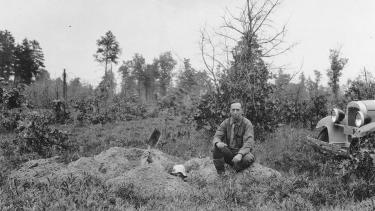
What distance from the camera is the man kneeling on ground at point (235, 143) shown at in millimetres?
7410

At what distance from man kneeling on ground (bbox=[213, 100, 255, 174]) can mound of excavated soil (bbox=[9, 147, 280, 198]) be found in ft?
0.69

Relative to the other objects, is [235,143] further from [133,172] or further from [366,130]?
[366,130]

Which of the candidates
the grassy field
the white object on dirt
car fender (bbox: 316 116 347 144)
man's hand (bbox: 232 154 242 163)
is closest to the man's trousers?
man's hand (bbox: 232 154 242 163)

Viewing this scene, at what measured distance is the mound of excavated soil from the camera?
641cm

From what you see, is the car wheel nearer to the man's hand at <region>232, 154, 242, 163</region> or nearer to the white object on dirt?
the man's hand at <region>232, 154, 242, 163</region>

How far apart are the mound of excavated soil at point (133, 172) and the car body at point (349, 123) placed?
6.87 ft

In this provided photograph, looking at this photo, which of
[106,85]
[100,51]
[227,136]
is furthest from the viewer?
[100,51]

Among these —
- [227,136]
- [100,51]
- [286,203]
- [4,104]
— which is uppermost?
[100,51]

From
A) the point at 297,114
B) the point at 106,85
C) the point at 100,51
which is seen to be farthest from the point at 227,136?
the point at 100,51

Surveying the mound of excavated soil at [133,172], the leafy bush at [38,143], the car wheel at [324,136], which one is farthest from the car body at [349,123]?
the leafy bush at [38,143]

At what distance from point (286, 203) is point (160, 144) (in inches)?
276

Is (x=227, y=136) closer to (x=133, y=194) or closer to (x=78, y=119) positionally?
(x=133, y=194)

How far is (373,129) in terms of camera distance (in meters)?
7.39

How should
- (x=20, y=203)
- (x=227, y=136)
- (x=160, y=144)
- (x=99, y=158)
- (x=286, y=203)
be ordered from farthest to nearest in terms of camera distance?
(x=160, y=144) < (x=99, y=158) < (x=227, y=136) < (x=286, y=203) < (x=20, y=203)
